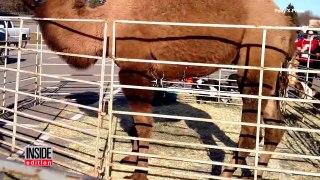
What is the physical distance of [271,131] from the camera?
251 inches

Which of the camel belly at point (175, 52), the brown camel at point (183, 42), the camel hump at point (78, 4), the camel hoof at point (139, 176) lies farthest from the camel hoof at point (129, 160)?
the camel hump at point (78, 4)

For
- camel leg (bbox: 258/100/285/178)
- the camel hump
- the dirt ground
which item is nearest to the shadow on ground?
the dirt ground

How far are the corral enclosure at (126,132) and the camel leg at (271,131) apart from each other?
157mm

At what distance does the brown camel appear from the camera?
585 cm

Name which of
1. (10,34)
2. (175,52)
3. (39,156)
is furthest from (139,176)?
(10,34)

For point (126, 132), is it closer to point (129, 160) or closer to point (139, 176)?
point (129, 160)

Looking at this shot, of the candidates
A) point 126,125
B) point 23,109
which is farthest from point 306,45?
point 23,109

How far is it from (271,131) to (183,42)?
70.1 inches

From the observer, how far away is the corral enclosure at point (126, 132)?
5281 mm

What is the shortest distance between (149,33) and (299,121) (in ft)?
18.7

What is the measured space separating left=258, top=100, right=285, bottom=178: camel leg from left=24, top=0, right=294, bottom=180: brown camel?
14 mm

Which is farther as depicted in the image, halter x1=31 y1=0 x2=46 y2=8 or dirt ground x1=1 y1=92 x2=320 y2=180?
halter x1=31 y1=0 x2=46 y2=8

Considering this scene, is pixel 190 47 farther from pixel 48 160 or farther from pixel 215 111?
pixel 215 111

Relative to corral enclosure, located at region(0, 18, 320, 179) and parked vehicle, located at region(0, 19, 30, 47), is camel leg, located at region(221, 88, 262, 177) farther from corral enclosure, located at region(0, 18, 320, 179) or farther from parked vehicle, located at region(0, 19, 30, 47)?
parked vehicle, located at region(0, 19, 30, 47)
